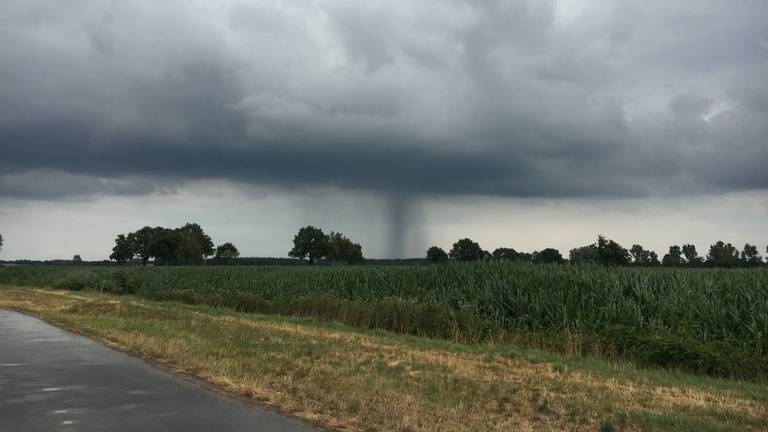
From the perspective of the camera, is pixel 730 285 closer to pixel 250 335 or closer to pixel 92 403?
pixel 250 335

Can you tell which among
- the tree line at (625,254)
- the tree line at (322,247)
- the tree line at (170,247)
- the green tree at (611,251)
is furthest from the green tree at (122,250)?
the green tree at (611,251)

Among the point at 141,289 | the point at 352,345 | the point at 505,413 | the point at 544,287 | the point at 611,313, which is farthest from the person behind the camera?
the point at 141,289

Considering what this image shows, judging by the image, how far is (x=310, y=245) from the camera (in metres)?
136

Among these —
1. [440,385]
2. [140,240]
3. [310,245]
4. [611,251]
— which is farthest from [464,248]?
[140,240]

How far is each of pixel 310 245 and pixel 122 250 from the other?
49.0 metres

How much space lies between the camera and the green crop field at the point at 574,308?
14617 mm

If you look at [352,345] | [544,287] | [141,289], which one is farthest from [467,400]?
[141,289]

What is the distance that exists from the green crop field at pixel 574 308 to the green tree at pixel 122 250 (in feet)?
422

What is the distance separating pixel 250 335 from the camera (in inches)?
641

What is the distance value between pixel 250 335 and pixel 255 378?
20.9 feet

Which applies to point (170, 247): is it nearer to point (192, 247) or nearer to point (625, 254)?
point (192, 247)

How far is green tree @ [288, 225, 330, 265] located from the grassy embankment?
117529 millimetres

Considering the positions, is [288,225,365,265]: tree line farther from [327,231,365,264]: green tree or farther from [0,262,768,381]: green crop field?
[0,262,768,381]: green crop field

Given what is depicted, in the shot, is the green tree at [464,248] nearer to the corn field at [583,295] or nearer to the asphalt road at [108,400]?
the corn field at [583,295]
